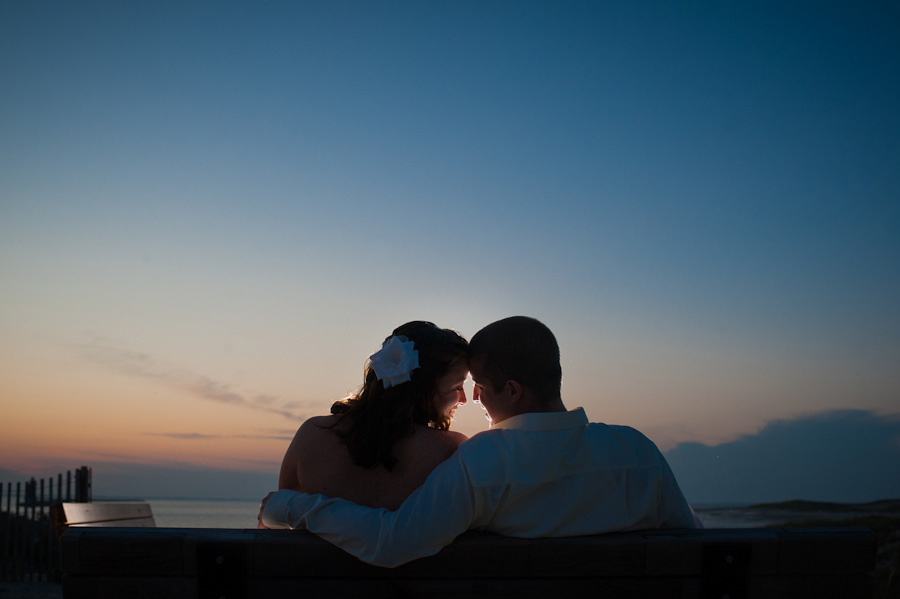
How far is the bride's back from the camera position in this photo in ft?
8.31

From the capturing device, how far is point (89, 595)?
1.87m

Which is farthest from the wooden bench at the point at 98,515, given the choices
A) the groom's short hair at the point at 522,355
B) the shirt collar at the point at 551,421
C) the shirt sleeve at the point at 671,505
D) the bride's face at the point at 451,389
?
the shirt sleeve at the point at 671,505

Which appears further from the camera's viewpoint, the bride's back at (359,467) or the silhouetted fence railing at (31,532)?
the silhouetted fence railing at (31,532)

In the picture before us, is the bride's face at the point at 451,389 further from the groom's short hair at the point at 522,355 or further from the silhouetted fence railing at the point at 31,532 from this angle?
the silhouetted fence railing at the point at 31,532

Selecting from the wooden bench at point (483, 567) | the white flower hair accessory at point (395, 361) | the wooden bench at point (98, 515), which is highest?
the white flower hair accessory at point (395, 361)

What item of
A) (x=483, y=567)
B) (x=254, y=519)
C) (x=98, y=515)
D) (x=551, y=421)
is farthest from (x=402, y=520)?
(x=254, y=519)

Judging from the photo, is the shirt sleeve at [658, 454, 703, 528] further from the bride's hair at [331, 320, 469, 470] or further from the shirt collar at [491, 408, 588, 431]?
the bride's hair at [331, 320, 469, 470]

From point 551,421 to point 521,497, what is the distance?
0.88 feet

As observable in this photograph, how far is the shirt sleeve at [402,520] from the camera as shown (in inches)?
73.5

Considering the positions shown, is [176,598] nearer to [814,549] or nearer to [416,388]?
[416,388]

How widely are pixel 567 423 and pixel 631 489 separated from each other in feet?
0.95

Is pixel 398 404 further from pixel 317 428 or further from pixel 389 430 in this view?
pixel 317 428

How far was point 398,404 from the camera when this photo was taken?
2.62 meters

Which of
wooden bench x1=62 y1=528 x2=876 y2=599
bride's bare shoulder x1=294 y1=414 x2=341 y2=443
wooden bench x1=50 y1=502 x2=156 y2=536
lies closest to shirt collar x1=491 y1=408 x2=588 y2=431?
wooden bench x1=62 y1=528 x2=876 y2=599
